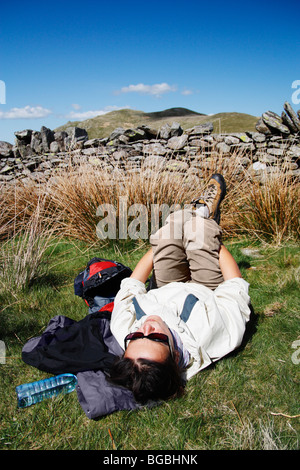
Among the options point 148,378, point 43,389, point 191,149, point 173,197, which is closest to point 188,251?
point 148,378

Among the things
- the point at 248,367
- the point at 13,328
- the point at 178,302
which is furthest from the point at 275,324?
the point at 13,328

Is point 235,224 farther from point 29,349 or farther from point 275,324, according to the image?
point 29,349

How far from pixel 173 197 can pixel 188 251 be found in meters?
2.54

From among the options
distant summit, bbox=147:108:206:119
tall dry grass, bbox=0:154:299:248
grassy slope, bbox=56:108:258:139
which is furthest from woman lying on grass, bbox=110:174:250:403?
distant summit, bbox=147:108:206:119

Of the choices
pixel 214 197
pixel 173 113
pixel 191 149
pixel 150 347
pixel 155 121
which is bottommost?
pixel 150 347

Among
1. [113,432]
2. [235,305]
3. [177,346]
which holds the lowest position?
[113,432]

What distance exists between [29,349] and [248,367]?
1544 mm

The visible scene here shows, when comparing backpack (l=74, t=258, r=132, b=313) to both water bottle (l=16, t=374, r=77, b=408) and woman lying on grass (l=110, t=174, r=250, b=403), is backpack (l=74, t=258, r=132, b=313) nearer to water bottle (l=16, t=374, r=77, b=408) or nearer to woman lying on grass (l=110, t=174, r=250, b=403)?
woman lying on grass (l=110, t=174, r=250, b=403)

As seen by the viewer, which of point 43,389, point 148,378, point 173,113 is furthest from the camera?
point 173,113

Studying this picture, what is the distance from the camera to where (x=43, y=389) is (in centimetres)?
186

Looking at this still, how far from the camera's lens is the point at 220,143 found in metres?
6.18

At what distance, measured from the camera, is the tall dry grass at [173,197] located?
451cm

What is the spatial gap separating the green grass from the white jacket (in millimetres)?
163

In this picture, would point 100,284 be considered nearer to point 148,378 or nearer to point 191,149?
point 148,378
